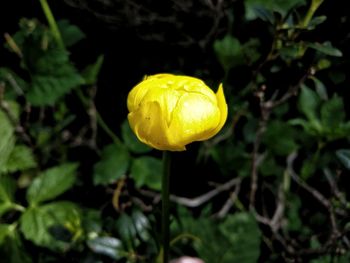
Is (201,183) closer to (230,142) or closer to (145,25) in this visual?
(230,142)

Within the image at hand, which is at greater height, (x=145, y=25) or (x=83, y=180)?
(x=145, y=25)

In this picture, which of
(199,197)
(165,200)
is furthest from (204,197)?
(165,200)

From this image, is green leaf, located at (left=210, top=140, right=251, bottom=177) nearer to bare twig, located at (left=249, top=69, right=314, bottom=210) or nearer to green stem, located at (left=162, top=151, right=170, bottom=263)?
bare twig, located at (left=249, top=69, right=314, bottom=210)

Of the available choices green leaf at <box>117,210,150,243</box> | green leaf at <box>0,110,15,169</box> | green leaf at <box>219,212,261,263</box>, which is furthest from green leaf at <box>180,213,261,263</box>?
green leaf at <box>0,110,15,169</box>

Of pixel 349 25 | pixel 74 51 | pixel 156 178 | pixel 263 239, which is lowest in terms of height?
pixel 263 239

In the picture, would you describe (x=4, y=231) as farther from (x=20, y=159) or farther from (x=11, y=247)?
(x=20, y=159)

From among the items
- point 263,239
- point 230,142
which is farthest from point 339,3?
Answer: point 263,239

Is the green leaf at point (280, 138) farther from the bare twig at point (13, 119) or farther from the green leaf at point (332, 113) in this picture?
the bare twig at point (13, 119)

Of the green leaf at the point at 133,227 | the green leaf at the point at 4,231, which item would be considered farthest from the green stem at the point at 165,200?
the green leaf at the point at 4,231
